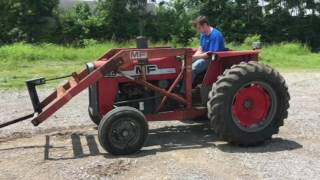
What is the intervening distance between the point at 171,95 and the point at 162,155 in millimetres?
1052

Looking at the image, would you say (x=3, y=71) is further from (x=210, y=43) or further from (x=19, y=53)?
(x=210, y=43)

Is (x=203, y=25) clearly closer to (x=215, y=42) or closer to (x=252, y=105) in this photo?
(x=215, y=42)

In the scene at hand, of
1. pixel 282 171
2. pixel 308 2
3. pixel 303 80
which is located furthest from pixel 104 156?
pixel 308 2

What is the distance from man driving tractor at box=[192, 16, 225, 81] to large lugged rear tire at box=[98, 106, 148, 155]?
1.38 meters

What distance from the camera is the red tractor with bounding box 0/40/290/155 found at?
748 cm

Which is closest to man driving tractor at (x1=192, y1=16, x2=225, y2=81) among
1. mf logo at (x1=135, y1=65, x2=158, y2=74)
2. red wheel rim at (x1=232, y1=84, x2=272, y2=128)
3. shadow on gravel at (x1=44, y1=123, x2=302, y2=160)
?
mf logo at (x1=135, y1=65, x2=158, y2=74)

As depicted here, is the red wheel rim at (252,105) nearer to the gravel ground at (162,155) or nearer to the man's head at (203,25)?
the gravel ground at (162,155)

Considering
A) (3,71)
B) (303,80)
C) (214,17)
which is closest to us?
(303,80)

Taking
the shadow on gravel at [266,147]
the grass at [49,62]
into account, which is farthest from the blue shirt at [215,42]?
the grass at [49,62]

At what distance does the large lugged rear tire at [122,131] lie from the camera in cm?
733

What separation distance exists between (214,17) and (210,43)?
39385 millimetres

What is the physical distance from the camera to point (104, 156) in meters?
7.39

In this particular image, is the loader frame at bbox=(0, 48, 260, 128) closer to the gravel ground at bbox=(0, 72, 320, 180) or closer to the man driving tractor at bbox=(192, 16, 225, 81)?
the man driving tractor at bbox=(192, 16, 225, 81)

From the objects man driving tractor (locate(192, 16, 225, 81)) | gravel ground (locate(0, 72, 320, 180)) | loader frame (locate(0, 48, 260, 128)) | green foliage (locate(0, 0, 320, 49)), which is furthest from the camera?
green foliage (locate(0, 0, 320, 49))
